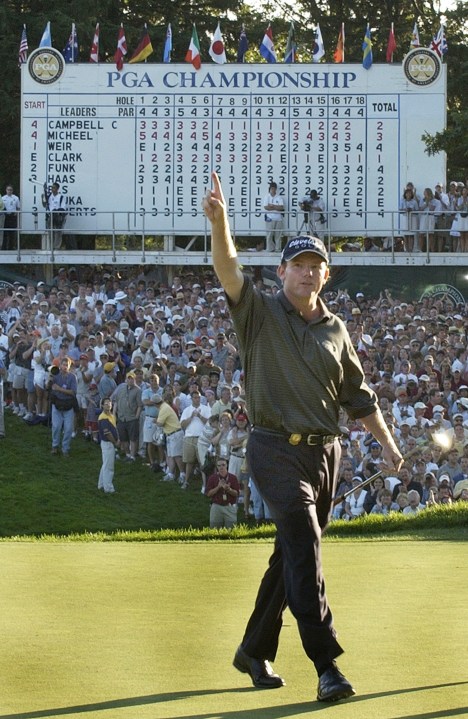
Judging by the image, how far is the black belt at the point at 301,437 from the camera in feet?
18.0

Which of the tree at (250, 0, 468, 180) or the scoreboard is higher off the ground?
the tree at (250, 0, 468, 180)

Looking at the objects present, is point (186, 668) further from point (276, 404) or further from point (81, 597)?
point (81, 597)

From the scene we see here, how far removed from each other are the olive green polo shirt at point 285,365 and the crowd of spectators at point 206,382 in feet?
36.9

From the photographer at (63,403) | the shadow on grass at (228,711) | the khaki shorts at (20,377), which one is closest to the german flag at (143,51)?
the khaki shorts at (20,377)

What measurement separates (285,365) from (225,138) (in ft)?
88.8

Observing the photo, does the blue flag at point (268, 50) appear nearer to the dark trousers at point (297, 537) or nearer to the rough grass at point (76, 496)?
the rough grass at point (76, 496)

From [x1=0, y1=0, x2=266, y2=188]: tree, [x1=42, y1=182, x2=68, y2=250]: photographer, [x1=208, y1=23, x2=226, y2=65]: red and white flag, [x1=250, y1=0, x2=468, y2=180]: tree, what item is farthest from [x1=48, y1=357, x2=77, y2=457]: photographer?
[x1=250, y1=0, x2=468, y2=180]: tree

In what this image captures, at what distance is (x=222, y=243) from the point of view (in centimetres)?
529

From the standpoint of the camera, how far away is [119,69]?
32.4 metres

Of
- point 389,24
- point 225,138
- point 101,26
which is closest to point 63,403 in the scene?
point 225,138

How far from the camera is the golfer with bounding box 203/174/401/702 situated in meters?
5.41

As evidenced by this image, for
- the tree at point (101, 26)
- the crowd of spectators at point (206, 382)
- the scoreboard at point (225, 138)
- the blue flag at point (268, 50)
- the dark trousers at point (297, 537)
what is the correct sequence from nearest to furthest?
1. the dark trousers at point (297, 537)
2. the crowd of spectators at point (206, 382)
3. the scoreboard at point (225, 138)
4. the blue flag at point (268, 50)
5. the tree at point (101, 26)

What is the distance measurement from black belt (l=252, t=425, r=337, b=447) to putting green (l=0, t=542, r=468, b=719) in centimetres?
89

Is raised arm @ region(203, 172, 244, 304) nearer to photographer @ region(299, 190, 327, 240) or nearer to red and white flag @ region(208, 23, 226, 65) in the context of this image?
photographer @ region(299, 190, 327, 240)
